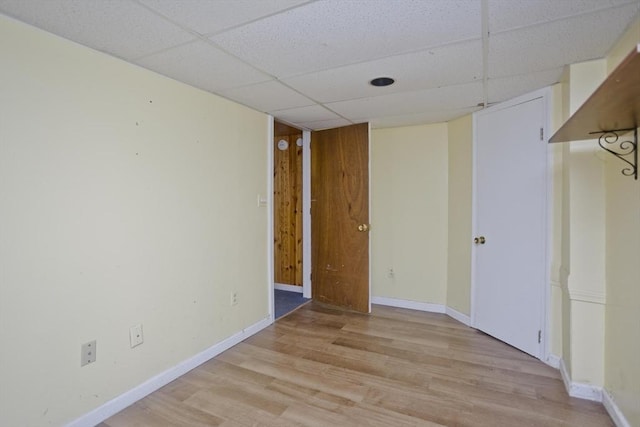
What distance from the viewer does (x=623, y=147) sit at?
174cm

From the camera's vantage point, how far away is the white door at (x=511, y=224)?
8.27 ft

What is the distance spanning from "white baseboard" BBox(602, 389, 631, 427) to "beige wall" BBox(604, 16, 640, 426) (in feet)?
0.09

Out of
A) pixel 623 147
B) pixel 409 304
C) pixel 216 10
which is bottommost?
pixel 409 304

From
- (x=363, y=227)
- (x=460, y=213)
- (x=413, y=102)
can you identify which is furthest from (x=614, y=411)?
(x=413, y=102)

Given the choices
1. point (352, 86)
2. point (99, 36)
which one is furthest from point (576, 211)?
point (99, 36)

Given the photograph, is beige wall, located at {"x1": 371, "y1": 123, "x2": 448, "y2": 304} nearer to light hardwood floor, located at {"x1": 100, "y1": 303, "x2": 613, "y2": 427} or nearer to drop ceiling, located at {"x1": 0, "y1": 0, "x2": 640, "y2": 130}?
light hardwood floor, located at {"x1": 100, "y1": 303, "x2": 613, "y2": 427}

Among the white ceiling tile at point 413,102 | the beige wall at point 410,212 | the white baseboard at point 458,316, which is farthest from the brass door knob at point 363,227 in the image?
the white baseboard at point 458,316

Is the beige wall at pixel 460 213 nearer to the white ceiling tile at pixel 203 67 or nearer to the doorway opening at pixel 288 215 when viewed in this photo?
the doorway opening at pixel 288 215

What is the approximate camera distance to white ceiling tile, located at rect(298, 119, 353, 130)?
11.4 ft

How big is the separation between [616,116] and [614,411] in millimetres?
1586

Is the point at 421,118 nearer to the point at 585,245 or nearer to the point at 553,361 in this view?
the point at 585,245

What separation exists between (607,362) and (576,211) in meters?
0.90

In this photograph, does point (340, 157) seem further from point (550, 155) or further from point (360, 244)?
point (550, 155)

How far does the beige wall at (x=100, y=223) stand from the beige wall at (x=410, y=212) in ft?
6.07
